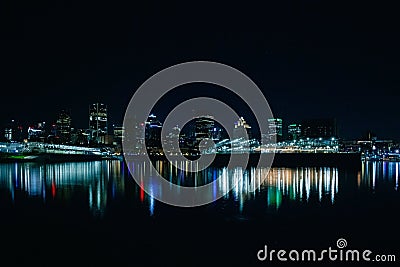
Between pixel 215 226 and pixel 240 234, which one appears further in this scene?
pixel 215 226

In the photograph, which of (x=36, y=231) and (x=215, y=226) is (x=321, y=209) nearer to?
(x=215, y=226)

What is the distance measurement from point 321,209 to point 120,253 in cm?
597

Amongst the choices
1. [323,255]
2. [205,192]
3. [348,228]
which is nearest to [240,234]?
[323,255]

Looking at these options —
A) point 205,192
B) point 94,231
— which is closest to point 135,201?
point 205,192

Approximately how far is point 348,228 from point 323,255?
87.1 inches

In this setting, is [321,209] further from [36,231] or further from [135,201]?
[36,231]

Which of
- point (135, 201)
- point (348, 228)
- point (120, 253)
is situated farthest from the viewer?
point (135, 201)

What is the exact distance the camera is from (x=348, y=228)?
8.17 meters

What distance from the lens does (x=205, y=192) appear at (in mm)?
13867

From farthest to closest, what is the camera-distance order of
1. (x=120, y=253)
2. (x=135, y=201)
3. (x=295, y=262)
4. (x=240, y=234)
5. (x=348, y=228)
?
(x=135, y=201)
(x=348, y=228)
(x=240, y=234)
(x=120, y=253)
(x=295, y=262)

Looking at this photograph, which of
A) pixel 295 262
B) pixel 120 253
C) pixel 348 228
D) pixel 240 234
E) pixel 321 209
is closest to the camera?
pixel 295 262

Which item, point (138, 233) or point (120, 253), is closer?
point (120, 253)

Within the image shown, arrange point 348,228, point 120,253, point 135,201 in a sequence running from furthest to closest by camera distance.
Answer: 1. point 135,201
2. point 348,228
3. point 120,253

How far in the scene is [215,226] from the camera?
820 cm
